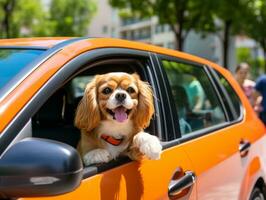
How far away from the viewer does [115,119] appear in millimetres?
2531

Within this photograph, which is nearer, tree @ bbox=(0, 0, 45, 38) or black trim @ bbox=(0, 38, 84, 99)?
black trim @ bbox=(0, 38, 84, 99)

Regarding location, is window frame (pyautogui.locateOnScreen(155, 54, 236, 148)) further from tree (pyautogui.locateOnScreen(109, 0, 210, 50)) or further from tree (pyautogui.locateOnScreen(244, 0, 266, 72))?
tree (pyautogui.locateOnScreen(244, 0, 266, 72))

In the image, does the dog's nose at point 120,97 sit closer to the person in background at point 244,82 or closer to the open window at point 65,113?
the open window at point 65,113

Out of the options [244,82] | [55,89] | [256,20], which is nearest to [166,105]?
[55,89]

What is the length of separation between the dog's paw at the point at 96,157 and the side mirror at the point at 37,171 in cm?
59

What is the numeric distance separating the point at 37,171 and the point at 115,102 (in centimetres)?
80

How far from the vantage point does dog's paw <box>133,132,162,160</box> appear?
253 cm

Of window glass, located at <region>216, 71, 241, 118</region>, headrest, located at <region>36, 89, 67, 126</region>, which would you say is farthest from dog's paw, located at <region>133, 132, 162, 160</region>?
window glass, located at <region>216, 71, 241, 118</region>

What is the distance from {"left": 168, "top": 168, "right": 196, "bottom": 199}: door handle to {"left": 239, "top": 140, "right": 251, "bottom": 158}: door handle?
39.8 inches

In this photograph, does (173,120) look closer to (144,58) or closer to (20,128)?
(144,58)

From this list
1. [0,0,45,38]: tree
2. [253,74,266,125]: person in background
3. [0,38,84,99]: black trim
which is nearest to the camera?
[0,38,84,99]: black trim

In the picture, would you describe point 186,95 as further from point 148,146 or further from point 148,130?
point 148,146

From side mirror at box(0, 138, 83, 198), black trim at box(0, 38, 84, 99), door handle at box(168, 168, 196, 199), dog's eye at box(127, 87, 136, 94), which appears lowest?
door handle at box(168, 168, 196, 199)

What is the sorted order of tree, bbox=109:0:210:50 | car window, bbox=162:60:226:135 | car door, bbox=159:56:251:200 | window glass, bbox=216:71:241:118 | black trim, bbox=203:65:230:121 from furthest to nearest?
1. tree, bbox=109:0:210:50
2. window glass, bbox=216:71:241:118
3. black trim, bbox=203:65:230:121
4. car window, bbox=162:60:226:135
5. car door, bbox=159:56:251:200
